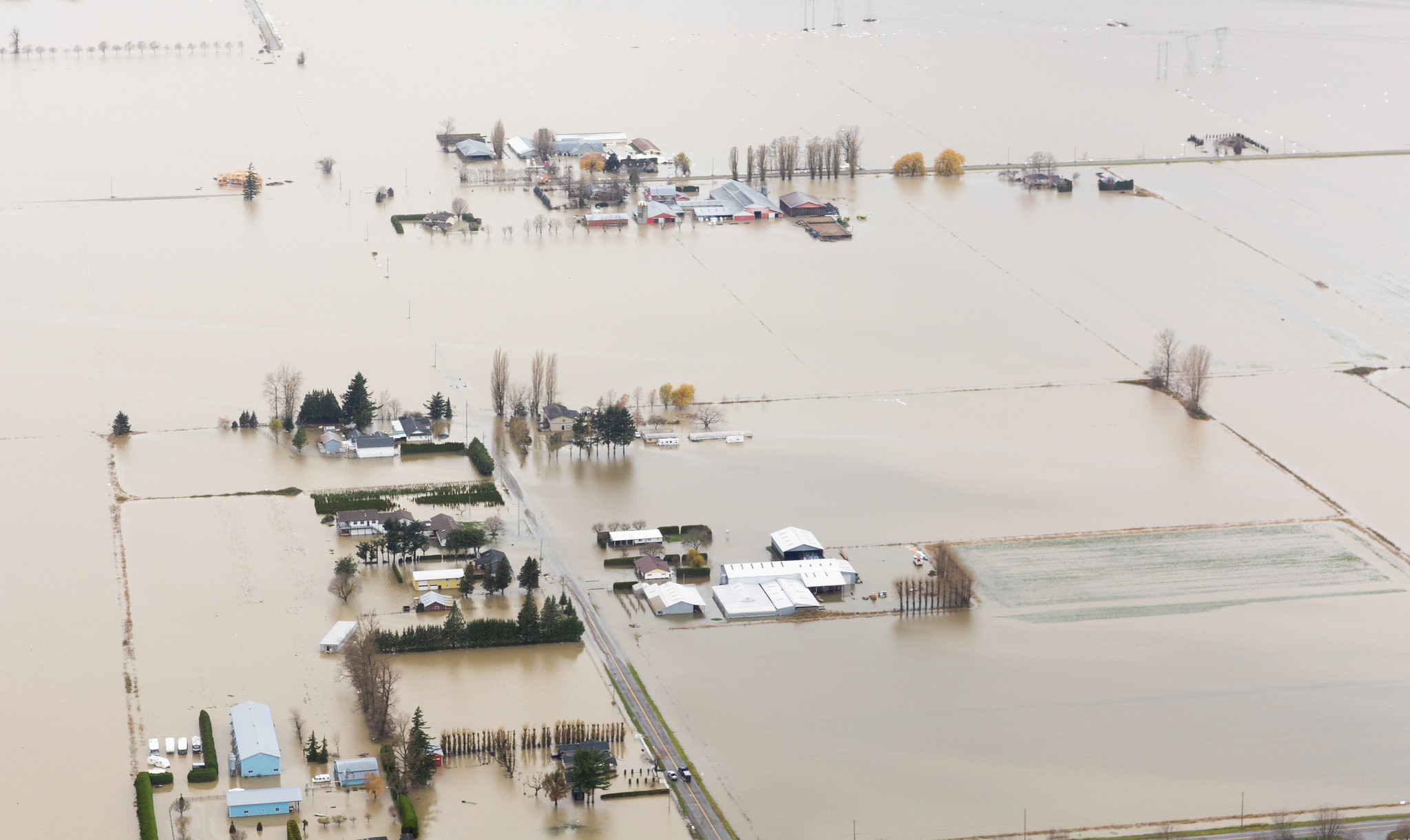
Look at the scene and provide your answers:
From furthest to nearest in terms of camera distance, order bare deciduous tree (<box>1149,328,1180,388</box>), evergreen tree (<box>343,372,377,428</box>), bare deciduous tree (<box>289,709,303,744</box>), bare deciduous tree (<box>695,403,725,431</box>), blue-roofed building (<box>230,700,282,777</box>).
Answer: bare deciduous tree (<box>1149,328,1180,388</box>), bare deciduous tree (<box>695,403,725,431</box>), evergreen tree (<box>343,372,377,428</box>), bare deciduous tree (<box>289,709,303,744</box>), blue-roofed building (<box>230,700,282,777</box>)

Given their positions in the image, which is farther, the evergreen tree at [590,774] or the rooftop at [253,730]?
the rooftop at [253,730]

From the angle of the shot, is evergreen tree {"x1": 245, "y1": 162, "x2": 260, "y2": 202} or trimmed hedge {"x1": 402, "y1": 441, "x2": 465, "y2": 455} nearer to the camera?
trimmed hedge {"x1": 402, "y1": 441, "x2": 465, "y2": 455}

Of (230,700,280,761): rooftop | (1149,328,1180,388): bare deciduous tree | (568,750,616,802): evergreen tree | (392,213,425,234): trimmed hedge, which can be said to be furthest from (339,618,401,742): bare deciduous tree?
(392,213,425,234): trimmed hedge

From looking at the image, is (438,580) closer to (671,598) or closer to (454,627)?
(454,627)

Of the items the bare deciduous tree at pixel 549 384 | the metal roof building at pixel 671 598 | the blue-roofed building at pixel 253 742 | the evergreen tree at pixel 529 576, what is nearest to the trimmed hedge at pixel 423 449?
the bare deciduous tree at pixel 549 384

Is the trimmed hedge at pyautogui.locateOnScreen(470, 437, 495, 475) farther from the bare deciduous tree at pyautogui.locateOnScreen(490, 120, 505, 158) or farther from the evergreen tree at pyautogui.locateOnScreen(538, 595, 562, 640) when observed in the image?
the bare deciduous tree at pyautogui.locateOnScreen(490, 120, 505, 158)

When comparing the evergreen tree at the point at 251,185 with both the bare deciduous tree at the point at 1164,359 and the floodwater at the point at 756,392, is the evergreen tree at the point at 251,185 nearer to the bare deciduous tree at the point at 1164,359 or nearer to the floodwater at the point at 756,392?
the floodwater at the point at 756,392

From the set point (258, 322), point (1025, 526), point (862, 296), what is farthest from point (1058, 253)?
point (258, 322)
